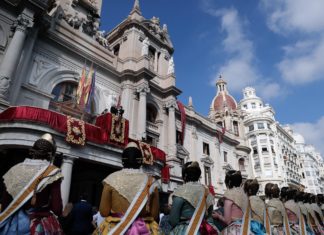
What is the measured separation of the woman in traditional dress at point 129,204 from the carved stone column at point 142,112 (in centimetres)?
1242

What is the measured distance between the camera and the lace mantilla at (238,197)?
366 cm

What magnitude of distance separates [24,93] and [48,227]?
11.8m

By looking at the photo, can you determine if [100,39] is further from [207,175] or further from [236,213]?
[236,213]

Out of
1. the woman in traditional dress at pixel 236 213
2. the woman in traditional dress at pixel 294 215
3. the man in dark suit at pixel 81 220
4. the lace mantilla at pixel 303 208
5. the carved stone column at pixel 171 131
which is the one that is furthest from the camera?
the carved stone column at pixel 171 131

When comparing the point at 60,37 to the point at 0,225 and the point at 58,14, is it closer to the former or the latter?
the point at 58,14

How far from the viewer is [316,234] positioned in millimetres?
6645

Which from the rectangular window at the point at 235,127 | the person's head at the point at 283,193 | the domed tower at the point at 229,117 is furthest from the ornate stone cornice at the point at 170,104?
the rectangular window at the point at 235,127

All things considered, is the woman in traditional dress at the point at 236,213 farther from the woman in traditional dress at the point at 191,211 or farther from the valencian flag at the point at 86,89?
the valencian flag at the point at 86,89

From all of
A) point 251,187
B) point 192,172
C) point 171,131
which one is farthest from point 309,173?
point 192,172

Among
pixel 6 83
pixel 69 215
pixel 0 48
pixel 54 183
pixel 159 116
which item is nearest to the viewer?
pixel 54 183

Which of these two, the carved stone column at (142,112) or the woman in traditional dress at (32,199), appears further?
the carved stone column at (142,112)

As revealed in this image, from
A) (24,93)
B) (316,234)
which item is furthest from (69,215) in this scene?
(24,93)

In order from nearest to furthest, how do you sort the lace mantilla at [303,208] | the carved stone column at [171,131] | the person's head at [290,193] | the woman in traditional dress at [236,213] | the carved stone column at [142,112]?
the woman in traditional dress at [236,213]
the person's head at [290,193]
the lace mantilla at [303,208]
the carved stone column at [142,112]
the carved stone column at [171,131]

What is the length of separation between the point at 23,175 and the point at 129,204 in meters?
1.31
